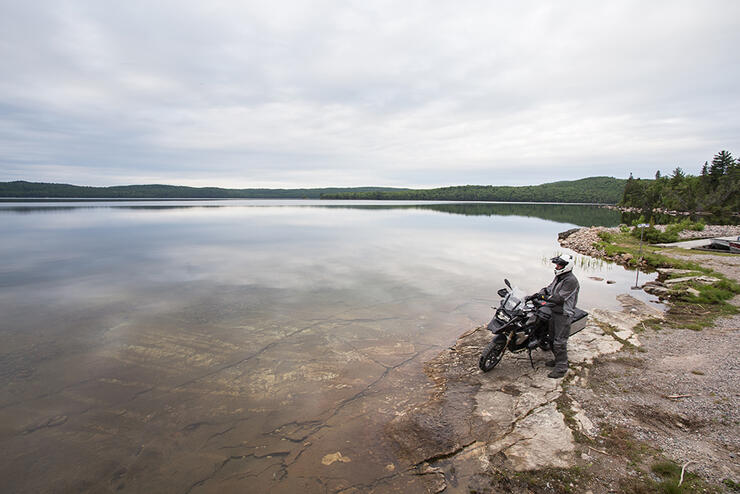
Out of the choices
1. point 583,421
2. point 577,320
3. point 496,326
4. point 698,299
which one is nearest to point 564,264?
point 577,320

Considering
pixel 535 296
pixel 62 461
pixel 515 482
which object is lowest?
pixel 62 461

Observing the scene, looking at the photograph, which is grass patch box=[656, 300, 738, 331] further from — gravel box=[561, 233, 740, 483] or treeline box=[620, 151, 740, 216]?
treeline box=[620, 151, 740, 216]

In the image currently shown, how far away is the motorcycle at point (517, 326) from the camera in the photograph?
22.6 ft

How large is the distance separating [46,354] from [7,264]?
17.4 m

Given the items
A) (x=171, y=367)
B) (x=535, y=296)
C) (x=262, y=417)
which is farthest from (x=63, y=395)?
(x=535, y=296)

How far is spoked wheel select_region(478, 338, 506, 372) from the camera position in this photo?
275 inches

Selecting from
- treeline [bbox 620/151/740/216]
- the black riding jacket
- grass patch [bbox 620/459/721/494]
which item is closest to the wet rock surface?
grass patch [bbox 620/459/721/494]

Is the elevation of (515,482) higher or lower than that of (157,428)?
higher

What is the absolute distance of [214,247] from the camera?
27.1 m

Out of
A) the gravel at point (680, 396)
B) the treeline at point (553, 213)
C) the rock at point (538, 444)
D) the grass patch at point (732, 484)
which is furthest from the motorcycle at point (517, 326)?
the treeline at point (553, 213)

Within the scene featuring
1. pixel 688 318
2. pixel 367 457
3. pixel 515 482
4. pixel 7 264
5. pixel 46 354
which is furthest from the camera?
pixel 7 264

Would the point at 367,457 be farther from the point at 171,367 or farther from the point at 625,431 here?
the point at 171,367

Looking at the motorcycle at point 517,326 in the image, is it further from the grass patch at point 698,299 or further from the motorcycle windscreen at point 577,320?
the grass patch at point 698,299

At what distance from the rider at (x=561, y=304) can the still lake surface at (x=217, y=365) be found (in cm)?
283
